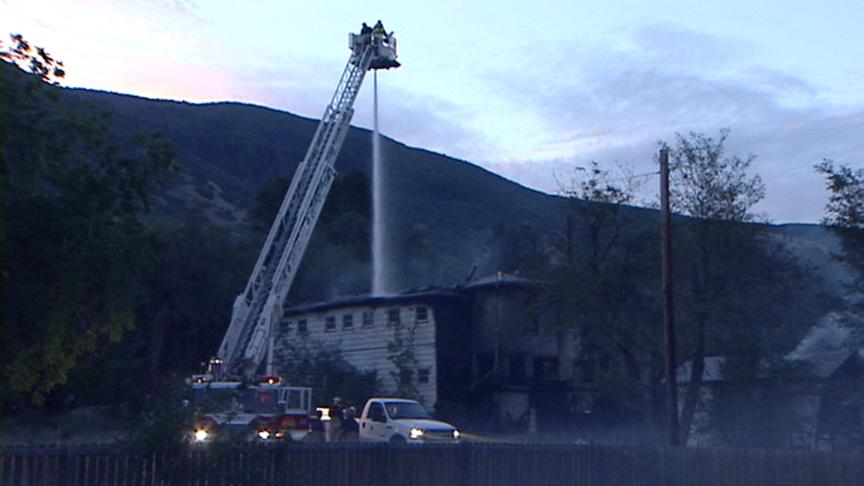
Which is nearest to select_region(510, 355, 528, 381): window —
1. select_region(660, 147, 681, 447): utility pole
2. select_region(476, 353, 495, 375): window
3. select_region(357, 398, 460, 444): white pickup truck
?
select_region(476, 353, 495, 375): window

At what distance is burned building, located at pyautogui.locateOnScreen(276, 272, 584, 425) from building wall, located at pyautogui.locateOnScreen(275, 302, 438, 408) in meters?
0.04

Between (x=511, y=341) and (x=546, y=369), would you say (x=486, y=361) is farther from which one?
(x=546, y=369)

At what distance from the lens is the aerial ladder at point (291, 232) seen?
38062mm

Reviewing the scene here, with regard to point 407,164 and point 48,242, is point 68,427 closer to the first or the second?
point 48,242

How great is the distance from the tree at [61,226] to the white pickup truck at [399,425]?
18797mm

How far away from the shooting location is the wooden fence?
1272 cm

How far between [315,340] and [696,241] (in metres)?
23.9

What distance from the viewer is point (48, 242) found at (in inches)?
434

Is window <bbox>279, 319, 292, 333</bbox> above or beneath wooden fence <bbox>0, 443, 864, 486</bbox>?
above

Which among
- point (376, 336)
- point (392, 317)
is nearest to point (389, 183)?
point (376, 336)

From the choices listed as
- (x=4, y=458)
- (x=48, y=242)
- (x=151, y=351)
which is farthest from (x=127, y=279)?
(x=151, y=351)

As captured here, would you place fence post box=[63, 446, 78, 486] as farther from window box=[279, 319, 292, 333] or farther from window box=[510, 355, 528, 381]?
window box=[279, 319, 292, 333]

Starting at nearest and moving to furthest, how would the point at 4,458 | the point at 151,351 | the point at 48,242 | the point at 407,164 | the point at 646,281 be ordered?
1. the point at 48,242
2. the point at 4,458
3. the point at 646,281
4. the point at 151,351
5. the point at 407,164

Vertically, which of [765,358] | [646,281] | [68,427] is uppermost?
[646,281]
